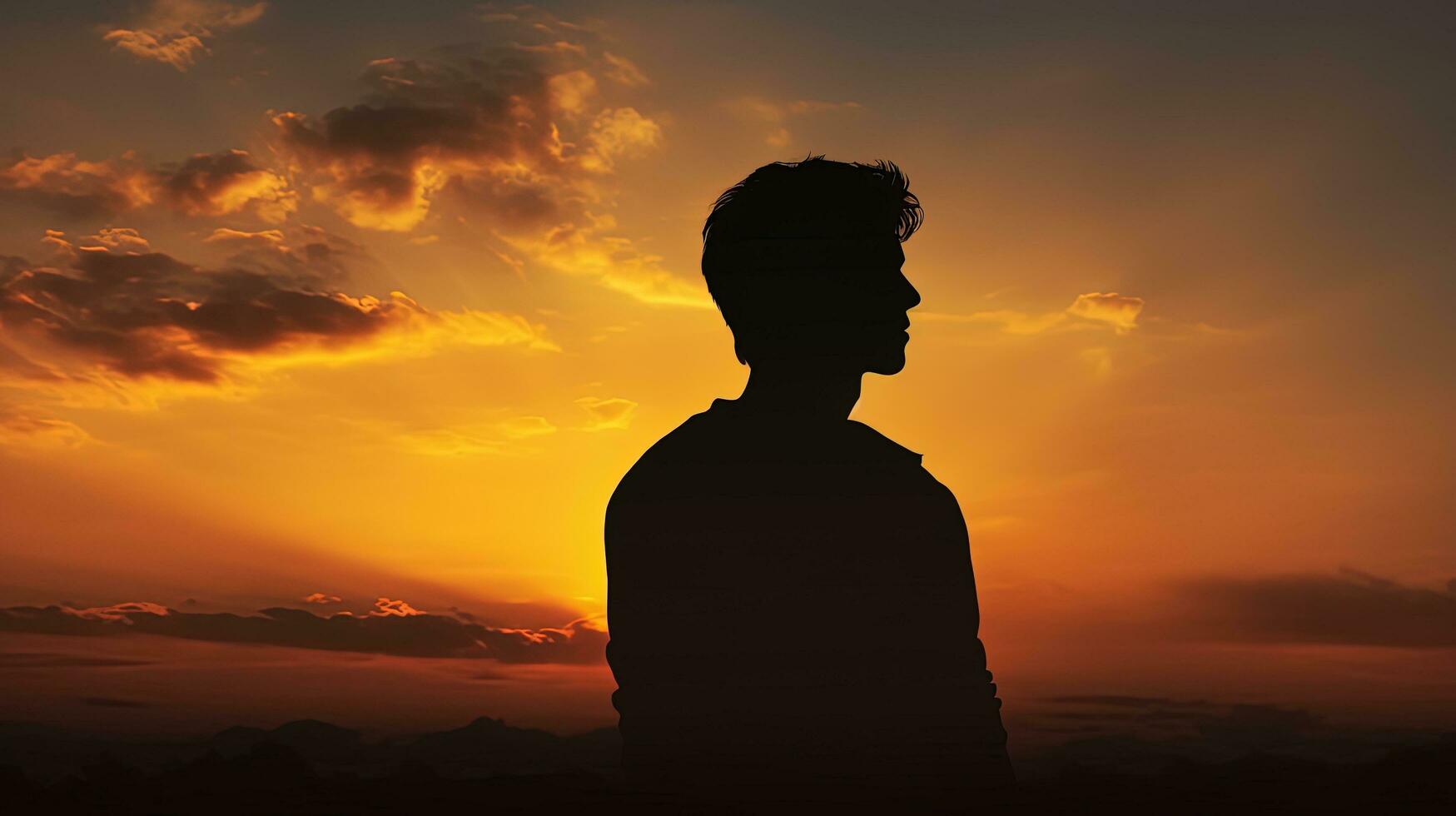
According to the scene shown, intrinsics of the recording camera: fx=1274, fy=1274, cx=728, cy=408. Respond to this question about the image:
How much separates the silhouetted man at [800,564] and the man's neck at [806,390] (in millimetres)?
10

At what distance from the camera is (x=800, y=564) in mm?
6375

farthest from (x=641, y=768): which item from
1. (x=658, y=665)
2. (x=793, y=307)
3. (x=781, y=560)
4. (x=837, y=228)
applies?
(x=837, y=228)

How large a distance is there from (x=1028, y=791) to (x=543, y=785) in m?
1.86

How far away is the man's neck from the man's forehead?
54 cm

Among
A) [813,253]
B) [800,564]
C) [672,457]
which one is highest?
[813,253]

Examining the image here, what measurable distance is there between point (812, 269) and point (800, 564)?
1602 millimetres

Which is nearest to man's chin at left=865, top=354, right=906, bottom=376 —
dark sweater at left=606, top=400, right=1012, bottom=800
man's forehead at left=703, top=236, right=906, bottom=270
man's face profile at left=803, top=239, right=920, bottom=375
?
man's face profile at left=803, top=239, right=920, bottom=375

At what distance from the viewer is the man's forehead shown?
6.89 metres

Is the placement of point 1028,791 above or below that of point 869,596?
below

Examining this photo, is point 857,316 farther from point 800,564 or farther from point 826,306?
point 800,564

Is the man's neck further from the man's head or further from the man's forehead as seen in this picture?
the man's forehead

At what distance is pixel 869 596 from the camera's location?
632 cm

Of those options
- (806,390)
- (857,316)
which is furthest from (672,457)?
(857,316)

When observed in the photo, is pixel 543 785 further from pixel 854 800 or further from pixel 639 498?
pixel 639 498
